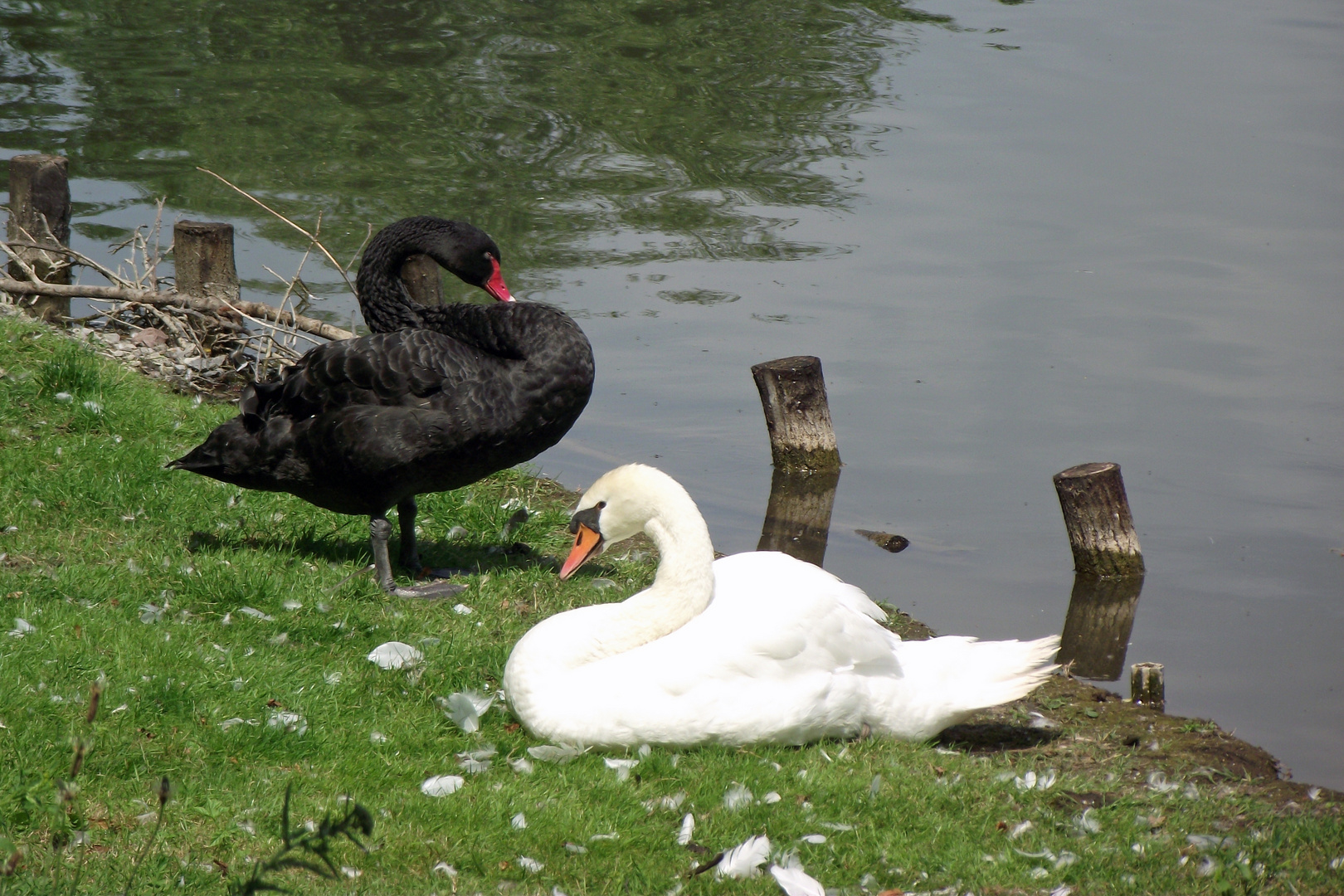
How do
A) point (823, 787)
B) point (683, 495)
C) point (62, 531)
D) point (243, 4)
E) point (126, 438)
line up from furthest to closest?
point (243, 4) < point (126, 438) < point (62, 531) < point (683, 495) < point (823, 787)

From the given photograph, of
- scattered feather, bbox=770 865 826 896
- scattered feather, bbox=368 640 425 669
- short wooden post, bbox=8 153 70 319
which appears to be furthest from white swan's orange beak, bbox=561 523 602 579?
short wooden post, bbox=8 153 70 319

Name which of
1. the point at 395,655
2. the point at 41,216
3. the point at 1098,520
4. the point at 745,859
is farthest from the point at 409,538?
the point at 41,216

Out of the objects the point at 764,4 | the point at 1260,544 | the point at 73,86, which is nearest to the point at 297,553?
the point at 1260,544

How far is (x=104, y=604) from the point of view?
5.40 m

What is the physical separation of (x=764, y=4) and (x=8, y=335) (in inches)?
688

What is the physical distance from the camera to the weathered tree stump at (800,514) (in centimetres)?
883

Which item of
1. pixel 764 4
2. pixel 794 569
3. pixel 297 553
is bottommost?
pixel 297 553

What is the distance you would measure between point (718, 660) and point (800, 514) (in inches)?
181

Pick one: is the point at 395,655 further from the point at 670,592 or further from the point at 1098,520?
the point at 1098,520

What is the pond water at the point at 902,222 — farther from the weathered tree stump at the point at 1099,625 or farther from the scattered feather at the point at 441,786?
the scattered feather at the point at 441,786

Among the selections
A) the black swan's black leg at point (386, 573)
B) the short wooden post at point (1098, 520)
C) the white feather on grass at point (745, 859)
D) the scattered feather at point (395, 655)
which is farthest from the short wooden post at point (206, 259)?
the white feather on grass at point (745, 859)

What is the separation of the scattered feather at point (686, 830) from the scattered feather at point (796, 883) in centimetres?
35

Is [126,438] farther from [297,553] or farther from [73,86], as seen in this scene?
[73,86]

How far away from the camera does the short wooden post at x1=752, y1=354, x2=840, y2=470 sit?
9.22 meters
